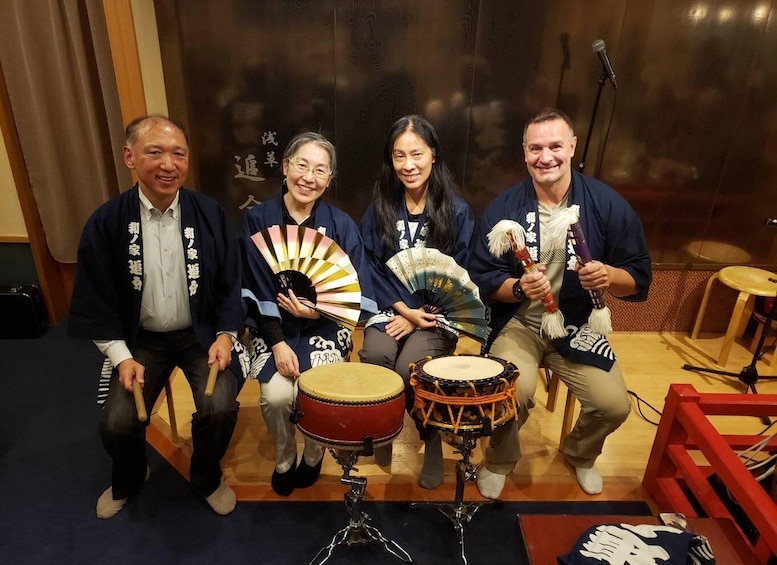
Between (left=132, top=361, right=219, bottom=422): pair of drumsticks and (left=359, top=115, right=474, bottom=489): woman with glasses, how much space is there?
67 cm

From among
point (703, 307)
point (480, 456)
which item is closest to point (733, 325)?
point (703, 307)

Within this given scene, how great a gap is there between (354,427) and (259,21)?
2.76 meters

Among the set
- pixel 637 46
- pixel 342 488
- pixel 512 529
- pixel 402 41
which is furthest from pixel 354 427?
pixel 637 46

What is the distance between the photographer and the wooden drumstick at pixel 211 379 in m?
2.16

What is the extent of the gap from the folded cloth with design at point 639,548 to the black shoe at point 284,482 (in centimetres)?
129

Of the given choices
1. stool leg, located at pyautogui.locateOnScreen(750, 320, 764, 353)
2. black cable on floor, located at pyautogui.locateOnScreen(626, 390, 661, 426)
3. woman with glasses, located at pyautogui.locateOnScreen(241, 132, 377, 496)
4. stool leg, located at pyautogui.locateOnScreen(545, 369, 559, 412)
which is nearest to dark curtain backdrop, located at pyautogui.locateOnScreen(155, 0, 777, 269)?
stool leg, located at pyautogui.locateOnScreen(750, 320, 764, 353)

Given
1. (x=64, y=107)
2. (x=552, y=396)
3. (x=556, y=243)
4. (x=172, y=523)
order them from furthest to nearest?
(x=64, y=107)
(x=552, y=396)
(x=556, y=243)
(x=172, y=523)

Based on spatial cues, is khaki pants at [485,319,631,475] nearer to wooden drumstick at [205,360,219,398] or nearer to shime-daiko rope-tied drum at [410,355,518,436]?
shime-daiko rope-tied drum at [410,355,518,436]

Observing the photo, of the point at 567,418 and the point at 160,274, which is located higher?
the point at 160,274

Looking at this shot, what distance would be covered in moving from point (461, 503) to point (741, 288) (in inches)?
97.6

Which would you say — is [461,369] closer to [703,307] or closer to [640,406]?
[640,406]

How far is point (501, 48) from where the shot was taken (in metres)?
3.52

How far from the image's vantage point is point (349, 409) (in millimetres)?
1841

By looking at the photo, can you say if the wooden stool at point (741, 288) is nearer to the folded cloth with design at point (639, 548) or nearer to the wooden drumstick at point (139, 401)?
the folded cloth with design at point (639, 548)
